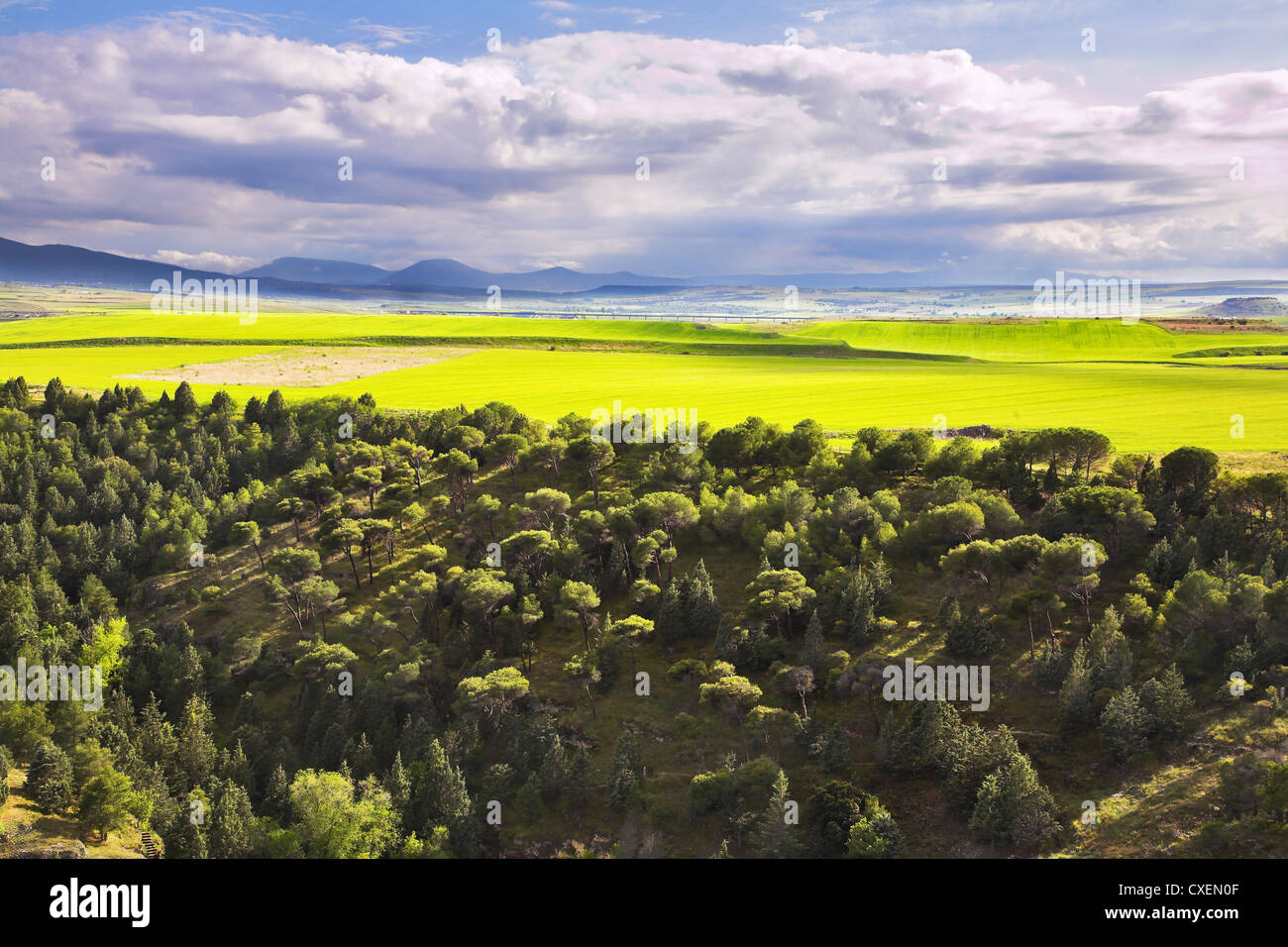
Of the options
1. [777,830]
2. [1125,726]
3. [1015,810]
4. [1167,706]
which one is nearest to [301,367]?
[777,830]

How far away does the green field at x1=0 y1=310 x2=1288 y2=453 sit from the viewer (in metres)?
91.4

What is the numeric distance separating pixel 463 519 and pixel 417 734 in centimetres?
2723

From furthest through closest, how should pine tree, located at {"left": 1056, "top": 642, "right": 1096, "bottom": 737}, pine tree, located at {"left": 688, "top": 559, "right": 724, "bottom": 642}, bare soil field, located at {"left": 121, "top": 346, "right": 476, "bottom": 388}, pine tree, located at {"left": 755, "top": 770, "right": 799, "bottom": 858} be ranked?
bare soil field, located at {"left": 121, "top": 346, "right": 476, "bottom": 388} → pine tree, located at {"left": 688, "top": 559, "right": 724, "bottom": 642} → pine tree, located at {"left": 1056, "top": 642, "right": 1096, "bottom": 737} → pine tree, located at {"left": 755, "top": 770, "right": 799, "bottom": 858}

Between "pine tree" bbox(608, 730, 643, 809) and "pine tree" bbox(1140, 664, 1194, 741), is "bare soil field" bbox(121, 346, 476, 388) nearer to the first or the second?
"pine tree" bbox(608, 730, 643, 809)

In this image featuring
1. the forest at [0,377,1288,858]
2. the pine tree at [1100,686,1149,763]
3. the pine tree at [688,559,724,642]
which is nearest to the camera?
the pine tree at [1100,686,1149,763]

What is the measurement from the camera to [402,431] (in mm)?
96938

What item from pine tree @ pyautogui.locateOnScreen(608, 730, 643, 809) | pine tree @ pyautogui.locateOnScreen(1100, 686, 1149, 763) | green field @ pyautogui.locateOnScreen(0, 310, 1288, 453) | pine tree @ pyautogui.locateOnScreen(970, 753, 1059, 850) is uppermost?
green field @ pyautogui.locateOnScreen(0, 310, 1288, 453)

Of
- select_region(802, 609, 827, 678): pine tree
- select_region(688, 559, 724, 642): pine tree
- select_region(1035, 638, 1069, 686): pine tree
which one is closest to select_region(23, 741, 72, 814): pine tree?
select_region(688, 559, 724, 642): pine tree

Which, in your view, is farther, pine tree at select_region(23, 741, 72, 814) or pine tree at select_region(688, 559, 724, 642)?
pine tree at select_region(688, 559, 724, 642)

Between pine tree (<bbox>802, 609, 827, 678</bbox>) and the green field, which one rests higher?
the green field

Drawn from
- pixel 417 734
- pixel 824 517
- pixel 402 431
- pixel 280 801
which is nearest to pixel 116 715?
pixel 280 801

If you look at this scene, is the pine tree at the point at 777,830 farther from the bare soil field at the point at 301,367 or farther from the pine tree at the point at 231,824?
the bare soil field at the point at 301,367

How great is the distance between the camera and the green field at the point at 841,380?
300 ft

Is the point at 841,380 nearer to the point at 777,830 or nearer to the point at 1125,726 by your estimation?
the point at 1125,726
